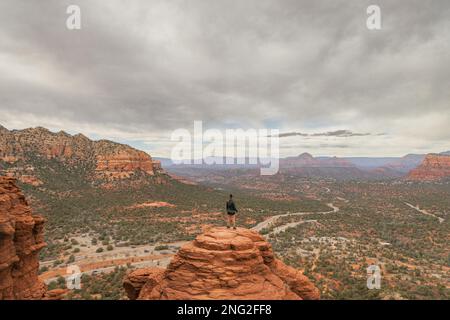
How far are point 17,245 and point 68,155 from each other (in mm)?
110667

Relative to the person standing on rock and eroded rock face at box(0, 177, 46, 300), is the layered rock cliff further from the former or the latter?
the person standing on rock

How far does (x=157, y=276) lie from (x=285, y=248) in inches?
1640

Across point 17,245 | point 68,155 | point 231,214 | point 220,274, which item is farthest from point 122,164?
point 220,274

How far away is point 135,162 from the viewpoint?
127 metres

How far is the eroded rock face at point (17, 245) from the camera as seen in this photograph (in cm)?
1438

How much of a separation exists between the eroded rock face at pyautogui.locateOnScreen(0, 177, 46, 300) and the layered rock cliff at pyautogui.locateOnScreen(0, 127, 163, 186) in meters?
78.9

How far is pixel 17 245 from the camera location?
1602cm

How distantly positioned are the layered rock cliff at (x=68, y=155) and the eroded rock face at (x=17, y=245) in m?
78.9

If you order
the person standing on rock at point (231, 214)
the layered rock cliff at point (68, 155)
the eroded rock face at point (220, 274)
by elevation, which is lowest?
the eroded rock face at point (220, 274)

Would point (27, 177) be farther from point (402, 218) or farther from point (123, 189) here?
point (402, 218)

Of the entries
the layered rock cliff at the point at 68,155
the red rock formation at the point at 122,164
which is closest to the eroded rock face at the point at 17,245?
the layered rock cliff at the point at 68,155

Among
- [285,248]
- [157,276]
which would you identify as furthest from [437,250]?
[157,276]

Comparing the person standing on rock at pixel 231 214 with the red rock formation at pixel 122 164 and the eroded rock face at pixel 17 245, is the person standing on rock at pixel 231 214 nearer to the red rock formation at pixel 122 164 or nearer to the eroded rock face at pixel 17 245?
the eroded rock face at pixel 17 245
